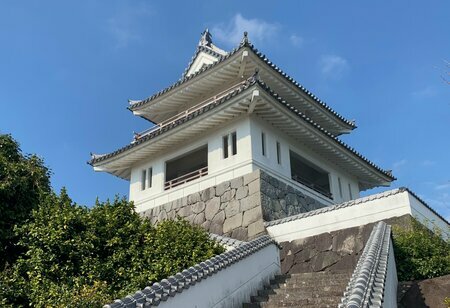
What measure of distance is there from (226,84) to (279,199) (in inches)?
211

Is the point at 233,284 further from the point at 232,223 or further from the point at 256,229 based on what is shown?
the point at 232,223

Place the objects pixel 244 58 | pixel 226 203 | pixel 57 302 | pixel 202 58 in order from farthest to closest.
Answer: pixel 202 58 → pixel 244 58 → pixel 226 203 → pixel 57 302

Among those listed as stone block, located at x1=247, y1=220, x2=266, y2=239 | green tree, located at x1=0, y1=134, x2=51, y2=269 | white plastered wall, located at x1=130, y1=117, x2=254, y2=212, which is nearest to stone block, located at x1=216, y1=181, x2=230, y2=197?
white plastered wall, located at x1=130, y1=117, x2=254, y2=212

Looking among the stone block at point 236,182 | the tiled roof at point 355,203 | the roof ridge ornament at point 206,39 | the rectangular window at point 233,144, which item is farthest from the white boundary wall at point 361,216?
the roof ridge ornament at point 206,39

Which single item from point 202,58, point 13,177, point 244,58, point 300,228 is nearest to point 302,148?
point 244,58

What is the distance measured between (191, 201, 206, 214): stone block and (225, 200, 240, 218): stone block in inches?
38.4

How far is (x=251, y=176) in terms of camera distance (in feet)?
45.8

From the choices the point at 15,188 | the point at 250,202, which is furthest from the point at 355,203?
the point at 15,188

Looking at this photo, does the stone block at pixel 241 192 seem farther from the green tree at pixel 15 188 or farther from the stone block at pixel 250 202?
the green tree at pixel 15 188

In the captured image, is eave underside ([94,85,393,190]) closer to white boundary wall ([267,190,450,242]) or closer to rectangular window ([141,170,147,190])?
rectangular window ([141,170,147,190])

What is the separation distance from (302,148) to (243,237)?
4675mm

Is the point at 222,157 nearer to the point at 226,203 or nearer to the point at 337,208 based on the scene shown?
the point at 226,203

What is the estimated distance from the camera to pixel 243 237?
526 inches

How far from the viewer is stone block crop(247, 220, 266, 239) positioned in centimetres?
1297
